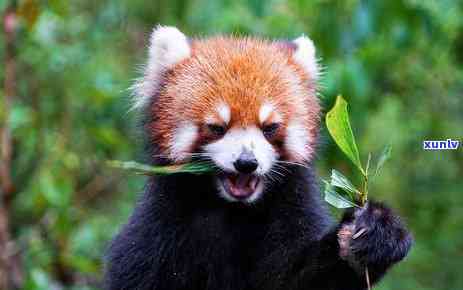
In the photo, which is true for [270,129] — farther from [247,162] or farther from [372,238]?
[372,238]

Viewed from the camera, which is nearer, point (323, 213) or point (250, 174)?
point (250, 174)

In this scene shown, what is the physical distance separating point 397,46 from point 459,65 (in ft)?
2.57

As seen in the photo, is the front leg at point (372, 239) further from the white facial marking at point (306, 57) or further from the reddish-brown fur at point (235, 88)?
the white facial marking at point (306, 57)

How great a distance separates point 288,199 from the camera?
3680 millimetres

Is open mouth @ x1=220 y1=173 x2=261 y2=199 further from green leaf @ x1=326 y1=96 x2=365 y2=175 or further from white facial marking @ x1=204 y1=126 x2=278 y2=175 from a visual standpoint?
green leaf @ x1=326 y1=96 x2=365 y2=175

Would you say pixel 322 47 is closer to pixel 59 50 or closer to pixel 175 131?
pixel 59 50

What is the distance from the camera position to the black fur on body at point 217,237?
3586 mm

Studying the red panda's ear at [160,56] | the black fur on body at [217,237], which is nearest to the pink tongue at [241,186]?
the black fur on body at [217,237]

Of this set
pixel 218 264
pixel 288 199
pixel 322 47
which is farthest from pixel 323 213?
pixel 322 47

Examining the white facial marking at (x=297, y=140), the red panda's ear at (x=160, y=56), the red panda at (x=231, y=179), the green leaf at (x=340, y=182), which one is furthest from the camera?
the red panda's ear at (x=160, y=56)

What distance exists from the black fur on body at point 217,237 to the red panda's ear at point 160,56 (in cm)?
36


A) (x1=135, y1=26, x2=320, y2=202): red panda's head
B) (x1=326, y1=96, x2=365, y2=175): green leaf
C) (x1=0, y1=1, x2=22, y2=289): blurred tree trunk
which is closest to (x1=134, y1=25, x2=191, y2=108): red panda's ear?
(x1=135, y1=26, x2=320, y2=202): red panda's head

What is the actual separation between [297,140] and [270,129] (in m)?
0.12

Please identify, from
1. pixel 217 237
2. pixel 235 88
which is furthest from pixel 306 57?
pixel 217 237
